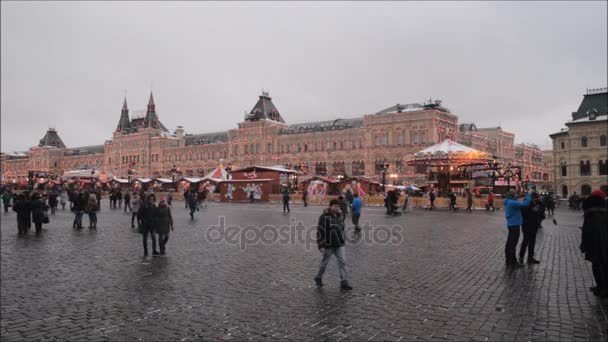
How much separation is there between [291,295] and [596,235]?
14.8 ft

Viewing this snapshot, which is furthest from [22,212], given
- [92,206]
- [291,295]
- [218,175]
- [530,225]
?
[218,175]

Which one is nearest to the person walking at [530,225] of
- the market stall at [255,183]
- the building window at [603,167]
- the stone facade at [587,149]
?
the market stall at [255,183]

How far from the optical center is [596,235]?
21.9 ft

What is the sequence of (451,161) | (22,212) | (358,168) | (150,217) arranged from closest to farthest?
1. (150,217)
2. (22,212)
3. (451,161)
4. (358,168)

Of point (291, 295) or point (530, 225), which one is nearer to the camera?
point (291, 295)

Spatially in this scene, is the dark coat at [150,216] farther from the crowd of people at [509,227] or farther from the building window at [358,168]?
the building window at [358,168]

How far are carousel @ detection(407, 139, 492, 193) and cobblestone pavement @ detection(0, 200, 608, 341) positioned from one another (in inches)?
776

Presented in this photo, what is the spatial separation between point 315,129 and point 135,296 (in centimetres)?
6441

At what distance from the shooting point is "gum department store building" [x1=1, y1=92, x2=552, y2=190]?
60516mm

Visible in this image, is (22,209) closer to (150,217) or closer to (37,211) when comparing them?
(37,211)

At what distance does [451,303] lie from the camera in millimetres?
6230

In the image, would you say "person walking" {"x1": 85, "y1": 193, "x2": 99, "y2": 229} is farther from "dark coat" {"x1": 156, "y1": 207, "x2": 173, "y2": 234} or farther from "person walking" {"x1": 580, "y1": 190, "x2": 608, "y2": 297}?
"person walking" {"x1": 580, "y1": 190, "x2": 608, "y2": 297}

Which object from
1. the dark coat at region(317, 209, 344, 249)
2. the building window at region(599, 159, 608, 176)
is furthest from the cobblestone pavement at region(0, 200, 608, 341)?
the building window at region(599, 159, 608, 176)

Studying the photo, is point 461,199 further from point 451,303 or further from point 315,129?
point 315,129
